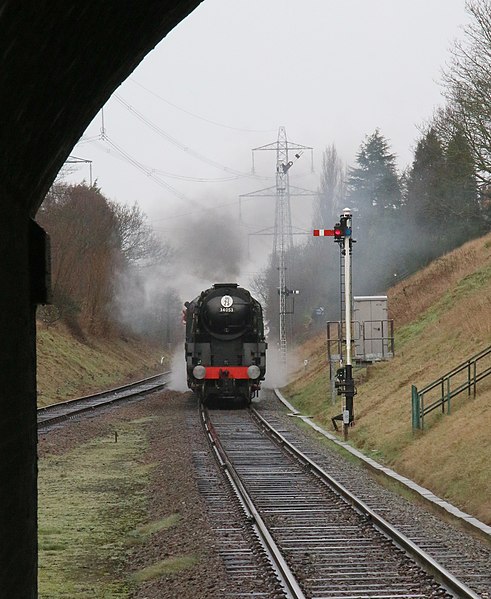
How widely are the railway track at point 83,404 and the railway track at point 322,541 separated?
9167 millimetres

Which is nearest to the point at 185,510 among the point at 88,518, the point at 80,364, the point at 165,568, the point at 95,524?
the point at 95,524

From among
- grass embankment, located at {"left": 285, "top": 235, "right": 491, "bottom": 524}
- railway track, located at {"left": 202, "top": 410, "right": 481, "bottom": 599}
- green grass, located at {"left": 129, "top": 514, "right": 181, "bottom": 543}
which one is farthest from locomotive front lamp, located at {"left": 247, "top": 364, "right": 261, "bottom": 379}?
green grass, located at {"left": 129, "top": 514, "right": 181, "bottom": 543}

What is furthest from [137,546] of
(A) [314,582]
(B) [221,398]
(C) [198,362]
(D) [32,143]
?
(B) [221,398]

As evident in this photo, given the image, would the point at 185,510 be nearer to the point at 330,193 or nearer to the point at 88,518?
the point at 88,518

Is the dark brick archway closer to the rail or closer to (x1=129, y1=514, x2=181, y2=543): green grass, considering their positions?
(x1=129, y1=514, x2=181, y2=543): green grass

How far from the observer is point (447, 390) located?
66.5 ft

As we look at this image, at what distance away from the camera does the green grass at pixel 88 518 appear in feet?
33.7

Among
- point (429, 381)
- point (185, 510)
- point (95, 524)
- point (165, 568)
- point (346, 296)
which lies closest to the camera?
point (165, 568)

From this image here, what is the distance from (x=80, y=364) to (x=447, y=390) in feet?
97.4

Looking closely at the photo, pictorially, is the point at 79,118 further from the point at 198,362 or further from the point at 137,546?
the point at 198,362

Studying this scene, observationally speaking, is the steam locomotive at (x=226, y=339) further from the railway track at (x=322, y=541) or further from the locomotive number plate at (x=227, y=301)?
the railway track at (x=322, y=541)

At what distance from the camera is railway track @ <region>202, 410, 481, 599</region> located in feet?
30.7

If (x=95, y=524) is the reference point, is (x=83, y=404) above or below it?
above

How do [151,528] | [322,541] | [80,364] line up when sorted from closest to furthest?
1. [322,541]
2. [151,528]
3. [80,364]
